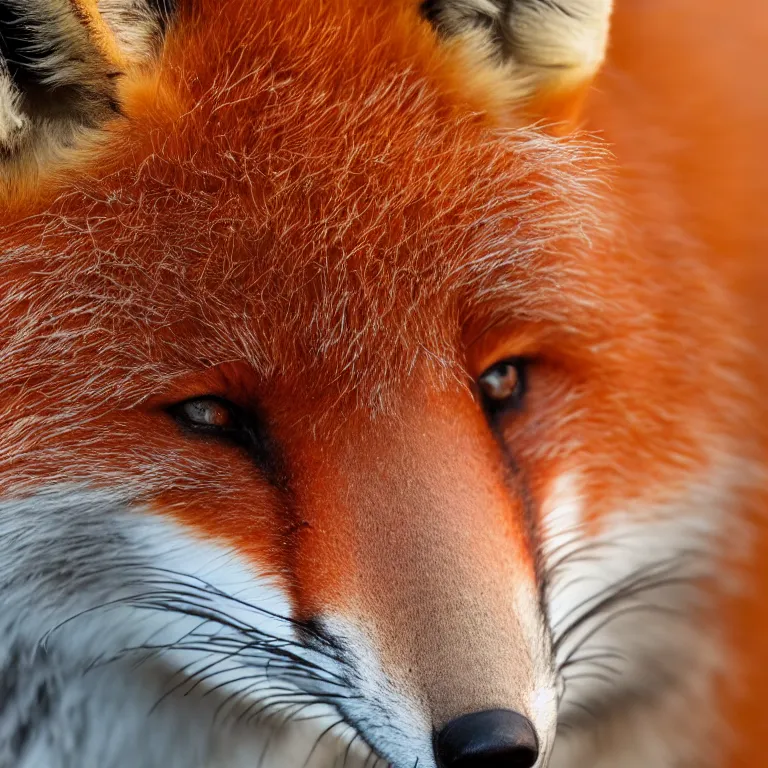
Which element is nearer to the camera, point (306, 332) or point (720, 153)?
point (306, 332)

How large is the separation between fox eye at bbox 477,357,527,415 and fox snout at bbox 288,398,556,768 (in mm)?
51

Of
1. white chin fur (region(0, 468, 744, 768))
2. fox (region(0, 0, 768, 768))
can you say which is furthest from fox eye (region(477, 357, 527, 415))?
white chin fur (region(0, 468, 744, 768))

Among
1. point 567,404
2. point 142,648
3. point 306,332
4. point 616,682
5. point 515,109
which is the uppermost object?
point 515,109

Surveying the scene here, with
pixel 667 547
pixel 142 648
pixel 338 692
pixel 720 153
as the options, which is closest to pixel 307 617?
pixel 338 692

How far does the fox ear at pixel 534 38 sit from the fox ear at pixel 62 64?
0.24 metres

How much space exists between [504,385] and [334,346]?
7.4 inches

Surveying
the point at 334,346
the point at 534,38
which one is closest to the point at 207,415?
the point at 334,346

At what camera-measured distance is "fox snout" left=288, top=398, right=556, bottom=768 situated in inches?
26.7

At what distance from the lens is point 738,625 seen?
986 millimetres

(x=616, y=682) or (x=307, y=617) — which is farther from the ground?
(x=307, y=617)

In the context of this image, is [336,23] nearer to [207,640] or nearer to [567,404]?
[567,404]

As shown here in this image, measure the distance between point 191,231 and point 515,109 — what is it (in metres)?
0.30

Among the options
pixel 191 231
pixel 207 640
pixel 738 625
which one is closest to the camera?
pixel 191 231

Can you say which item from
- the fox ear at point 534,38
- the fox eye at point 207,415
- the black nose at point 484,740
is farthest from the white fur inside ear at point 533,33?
the black nose at point 484,740
